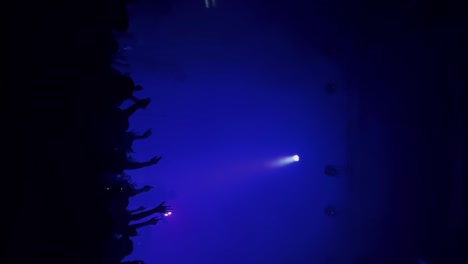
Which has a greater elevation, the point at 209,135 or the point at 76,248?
the point at 76,248

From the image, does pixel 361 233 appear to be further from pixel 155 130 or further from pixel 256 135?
pixel 155 130

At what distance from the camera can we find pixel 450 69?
23.6 ft

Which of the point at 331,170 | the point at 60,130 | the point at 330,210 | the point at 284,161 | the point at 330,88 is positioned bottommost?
the point at 330,210

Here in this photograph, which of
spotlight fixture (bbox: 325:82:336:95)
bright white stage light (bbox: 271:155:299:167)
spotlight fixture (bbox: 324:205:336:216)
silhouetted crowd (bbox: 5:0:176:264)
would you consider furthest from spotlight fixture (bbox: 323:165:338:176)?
silhouetted crowd (bbox: 5:0:176:264)

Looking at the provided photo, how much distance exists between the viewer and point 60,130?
4.94 feet

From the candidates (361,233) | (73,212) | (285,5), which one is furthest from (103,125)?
(361,233)

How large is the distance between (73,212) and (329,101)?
875cm

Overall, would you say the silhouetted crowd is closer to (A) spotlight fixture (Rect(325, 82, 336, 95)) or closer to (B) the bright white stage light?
(A) spotlight fixture (Rect(325, 82, 336, 95))

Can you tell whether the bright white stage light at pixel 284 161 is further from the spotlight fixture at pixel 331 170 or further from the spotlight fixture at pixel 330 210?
the spotlight fixture at pixel 330 210

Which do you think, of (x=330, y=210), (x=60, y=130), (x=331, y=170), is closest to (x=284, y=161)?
(x=331, y=170)

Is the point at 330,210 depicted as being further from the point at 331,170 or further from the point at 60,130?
the point at 60,130

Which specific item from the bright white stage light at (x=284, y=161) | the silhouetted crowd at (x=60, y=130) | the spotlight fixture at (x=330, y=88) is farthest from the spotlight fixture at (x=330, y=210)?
the silhouetted crowd at (x=60, y=130)

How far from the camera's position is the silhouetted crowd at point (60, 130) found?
1.36m

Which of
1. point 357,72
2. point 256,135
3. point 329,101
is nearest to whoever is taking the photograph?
point 357,72
